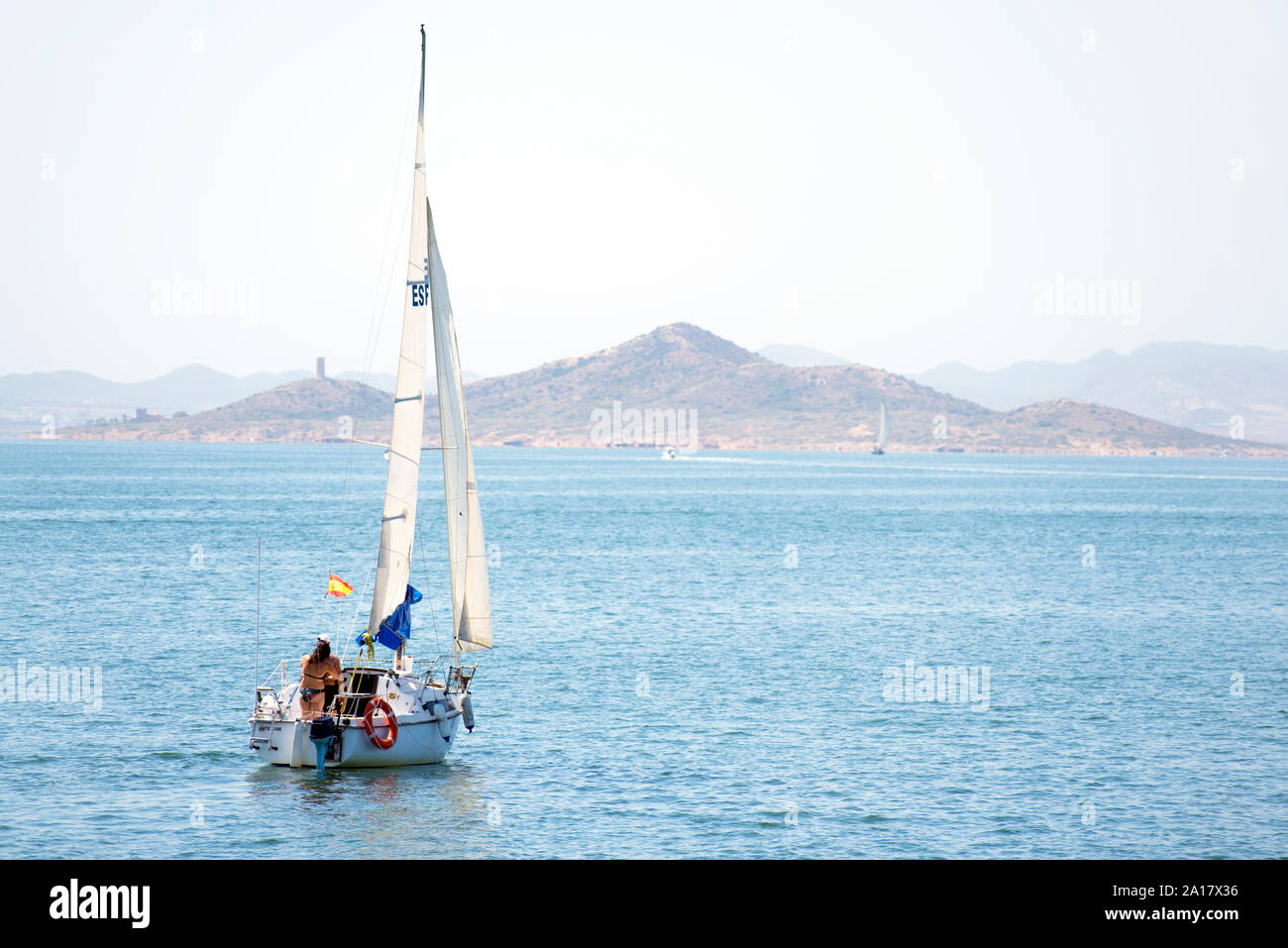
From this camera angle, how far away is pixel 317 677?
28531 mm

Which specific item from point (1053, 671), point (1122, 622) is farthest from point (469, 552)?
point (1122, 622)

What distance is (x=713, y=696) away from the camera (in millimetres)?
41062

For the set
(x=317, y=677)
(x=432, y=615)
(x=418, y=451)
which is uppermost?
(x=418, y=451)

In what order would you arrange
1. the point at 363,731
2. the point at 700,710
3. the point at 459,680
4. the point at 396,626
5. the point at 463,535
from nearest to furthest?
1. the point at 363,731
2. the point at 396,626
3. the point at 463,535
4. the point at 459,680
5. the point at 700,710

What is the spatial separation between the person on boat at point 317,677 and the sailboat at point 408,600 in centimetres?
24

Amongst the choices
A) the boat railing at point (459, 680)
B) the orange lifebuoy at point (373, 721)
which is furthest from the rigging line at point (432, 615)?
the orange lifebuoy at point (373, 721)

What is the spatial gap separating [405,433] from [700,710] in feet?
46.1

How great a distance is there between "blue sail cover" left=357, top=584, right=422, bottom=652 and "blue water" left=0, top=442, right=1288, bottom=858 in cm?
310

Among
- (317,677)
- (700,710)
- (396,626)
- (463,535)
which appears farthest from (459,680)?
(700,710)

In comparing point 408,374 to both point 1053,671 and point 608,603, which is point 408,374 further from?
point 608,603

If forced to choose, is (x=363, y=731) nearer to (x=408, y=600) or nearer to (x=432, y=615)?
(x=408, y=600)

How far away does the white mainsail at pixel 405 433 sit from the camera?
29.4m
